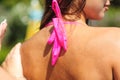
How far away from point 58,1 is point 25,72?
0.38m

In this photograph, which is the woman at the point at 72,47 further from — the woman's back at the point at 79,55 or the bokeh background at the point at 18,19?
the bokeh background at the point at 18,19

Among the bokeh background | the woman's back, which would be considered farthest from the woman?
the bokeh background

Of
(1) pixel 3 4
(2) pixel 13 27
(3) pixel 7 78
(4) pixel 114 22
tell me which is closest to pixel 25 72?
(3) pixel 7 78

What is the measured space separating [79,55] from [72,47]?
0.05m

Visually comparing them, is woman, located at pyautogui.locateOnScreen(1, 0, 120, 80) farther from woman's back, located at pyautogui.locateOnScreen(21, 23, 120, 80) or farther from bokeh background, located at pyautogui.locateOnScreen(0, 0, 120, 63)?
bokeh background, located at pyautogui.locateOnScreen(0, 0, 120, 63)

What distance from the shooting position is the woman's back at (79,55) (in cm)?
239

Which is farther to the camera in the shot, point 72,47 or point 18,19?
point 18,19

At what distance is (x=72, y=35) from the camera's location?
248 cm

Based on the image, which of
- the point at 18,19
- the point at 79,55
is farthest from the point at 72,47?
the point at 18,19

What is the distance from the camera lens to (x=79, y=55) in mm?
2439

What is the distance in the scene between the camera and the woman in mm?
2393

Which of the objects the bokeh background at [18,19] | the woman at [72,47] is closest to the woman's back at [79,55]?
the woman at [72,47]

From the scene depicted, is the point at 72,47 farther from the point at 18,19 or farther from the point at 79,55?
the point at 18,19

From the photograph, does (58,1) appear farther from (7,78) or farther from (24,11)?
(24,11)
